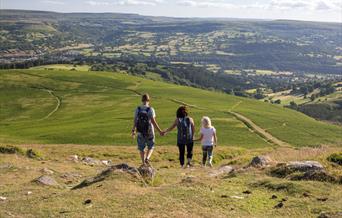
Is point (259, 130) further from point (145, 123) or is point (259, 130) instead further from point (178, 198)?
point (178, 198)

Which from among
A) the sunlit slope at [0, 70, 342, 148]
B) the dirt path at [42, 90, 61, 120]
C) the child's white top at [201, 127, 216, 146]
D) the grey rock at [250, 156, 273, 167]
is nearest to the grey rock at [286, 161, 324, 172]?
the grey rock at [250, 156, 273, 167]

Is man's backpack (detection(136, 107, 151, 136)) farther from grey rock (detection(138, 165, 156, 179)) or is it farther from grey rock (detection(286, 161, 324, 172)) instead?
grey rock (detection(286, 161, 324, 172))

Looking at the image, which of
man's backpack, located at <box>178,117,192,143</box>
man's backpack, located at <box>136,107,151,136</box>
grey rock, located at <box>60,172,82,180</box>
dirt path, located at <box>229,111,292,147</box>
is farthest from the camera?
dirt path, located at <box>229,111,292,147</box>

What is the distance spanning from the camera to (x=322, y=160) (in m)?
22.9

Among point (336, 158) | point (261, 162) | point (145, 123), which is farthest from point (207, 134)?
point (336, 158)

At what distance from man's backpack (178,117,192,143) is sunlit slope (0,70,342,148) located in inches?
1813

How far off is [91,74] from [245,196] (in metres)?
185

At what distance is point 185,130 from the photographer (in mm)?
23625

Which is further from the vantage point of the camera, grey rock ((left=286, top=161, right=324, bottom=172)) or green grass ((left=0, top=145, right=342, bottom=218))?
grey rock ((left=286, top=161, right=324, bottom=172))

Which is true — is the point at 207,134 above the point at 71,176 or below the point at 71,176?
above

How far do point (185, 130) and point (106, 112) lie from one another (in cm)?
10106

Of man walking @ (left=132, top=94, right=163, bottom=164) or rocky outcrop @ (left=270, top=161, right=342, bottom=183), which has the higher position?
man walking @ (left=132, top=94, right=163, bottom=164)

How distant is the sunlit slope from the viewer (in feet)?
280

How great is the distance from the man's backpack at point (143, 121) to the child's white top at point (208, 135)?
4.11 metres
